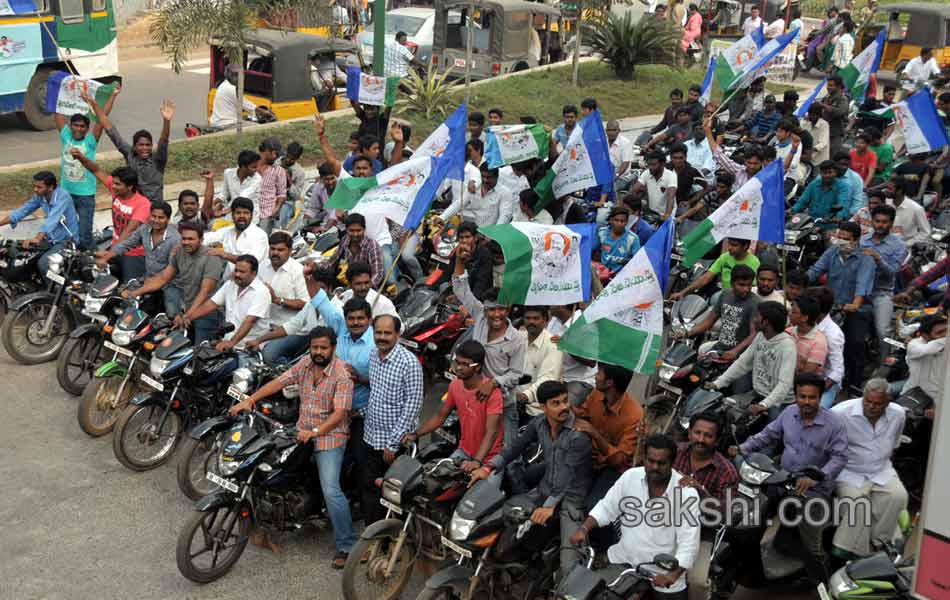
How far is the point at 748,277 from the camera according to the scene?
28.2ft

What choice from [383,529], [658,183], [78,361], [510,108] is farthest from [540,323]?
[510,108]

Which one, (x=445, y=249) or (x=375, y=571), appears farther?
(x=445, y=249)

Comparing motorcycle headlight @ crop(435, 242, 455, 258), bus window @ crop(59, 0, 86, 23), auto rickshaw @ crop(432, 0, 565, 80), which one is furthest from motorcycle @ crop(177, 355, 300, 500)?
auto rickshaw @ crop(432, 0, 565, 80)

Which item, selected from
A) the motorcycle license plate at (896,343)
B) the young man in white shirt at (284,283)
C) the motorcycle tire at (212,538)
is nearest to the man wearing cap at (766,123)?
the motorcycle license plate at (896,343)

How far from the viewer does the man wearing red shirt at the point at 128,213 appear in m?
10.3

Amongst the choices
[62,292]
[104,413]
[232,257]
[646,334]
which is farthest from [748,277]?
[62,292]

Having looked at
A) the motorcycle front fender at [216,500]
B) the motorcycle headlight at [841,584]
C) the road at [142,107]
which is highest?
the motorcycle headlight at [841,584]

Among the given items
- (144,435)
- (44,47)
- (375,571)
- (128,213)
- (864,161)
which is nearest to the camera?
(375,571)

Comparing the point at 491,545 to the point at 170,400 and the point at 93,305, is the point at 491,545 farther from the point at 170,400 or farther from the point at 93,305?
the point at 93,305

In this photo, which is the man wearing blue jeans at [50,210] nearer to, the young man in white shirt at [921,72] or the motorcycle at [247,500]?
the motorcycle at [247,500]

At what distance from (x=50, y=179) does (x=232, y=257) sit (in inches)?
102

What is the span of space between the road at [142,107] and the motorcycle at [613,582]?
47.0ft

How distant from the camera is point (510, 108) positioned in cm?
2083

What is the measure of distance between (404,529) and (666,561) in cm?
167
